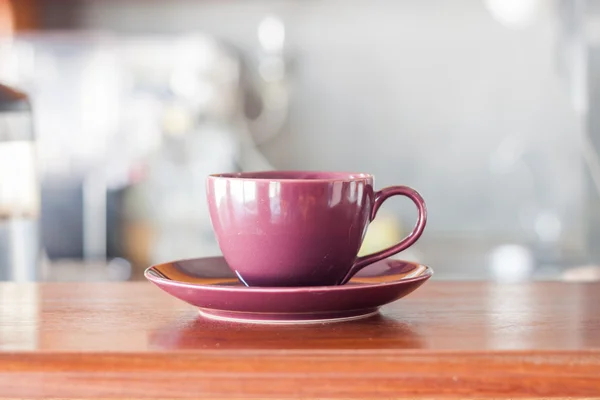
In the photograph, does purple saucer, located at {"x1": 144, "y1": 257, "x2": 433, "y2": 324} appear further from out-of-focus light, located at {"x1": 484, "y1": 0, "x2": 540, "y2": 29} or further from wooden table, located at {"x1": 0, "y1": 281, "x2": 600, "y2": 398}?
out-of-focus light, located at {"x1": 484, "y1": 0, "x2": 540, "y2": 29}

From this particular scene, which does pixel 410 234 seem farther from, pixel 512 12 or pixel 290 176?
pixel 512 12

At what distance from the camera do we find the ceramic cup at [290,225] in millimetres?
574

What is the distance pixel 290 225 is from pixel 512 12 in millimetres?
2508

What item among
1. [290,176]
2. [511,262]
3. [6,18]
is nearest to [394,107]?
[511,262]

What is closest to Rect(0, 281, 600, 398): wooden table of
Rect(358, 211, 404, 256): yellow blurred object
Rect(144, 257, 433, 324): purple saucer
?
Rect(144, 257, 433, 324): purple saucer

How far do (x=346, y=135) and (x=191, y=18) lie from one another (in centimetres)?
66

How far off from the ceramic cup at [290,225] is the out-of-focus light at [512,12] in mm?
2443

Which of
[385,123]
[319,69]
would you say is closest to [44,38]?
[319,69]

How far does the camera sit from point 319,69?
9.68ft

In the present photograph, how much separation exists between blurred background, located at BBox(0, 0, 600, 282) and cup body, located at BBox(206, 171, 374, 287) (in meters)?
2.01

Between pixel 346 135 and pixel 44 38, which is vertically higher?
pixel 44 38

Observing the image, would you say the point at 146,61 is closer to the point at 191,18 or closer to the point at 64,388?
the point at 191,18

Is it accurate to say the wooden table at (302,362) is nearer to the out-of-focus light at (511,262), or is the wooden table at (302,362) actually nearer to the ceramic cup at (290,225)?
the ceramic cup at (290,225)

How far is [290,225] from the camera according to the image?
577 millimetres
